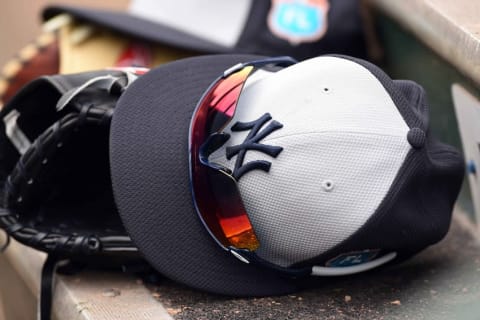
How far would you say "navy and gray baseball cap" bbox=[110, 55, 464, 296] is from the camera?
0.76 metres

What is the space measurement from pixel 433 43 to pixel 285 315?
45cm

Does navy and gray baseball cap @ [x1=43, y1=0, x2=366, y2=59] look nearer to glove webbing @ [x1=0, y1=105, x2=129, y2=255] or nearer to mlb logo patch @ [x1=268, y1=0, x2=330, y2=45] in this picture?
mlb logo patch @ [x1=268, y1=0, x2=330, y2=45]

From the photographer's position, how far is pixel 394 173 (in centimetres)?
75

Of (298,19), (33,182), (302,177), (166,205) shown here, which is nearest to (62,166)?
(33,182)

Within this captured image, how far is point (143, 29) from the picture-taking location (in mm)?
1312

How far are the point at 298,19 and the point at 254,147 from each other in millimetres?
601

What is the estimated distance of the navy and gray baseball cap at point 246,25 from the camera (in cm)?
131

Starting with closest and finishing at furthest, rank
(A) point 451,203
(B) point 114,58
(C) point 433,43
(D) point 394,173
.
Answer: (D) point 394,173 < (A) point 451,203 < (C) point 433,43 < (B) point 114,58

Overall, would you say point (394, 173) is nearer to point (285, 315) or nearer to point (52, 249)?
point (285, 315)

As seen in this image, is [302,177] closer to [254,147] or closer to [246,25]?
[254,147]

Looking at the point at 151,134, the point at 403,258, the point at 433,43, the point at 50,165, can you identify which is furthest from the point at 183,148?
the point at 433,43

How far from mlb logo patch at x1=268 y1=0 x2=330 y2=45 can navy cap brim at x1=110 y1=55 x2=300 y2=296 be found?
0.51 meters

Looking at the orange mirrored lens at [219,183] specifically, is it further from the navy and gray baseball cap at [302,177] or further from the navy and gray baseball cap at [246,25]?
the navy and gray baseball cap at [246,25]

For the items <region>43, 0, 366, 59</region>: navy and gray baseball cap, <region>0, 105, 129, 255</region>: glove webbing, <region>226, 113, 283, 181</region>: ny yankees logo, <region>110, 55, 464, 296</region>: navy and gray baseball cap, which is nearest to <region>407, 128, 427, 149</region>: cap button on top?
<region>110, 55, 464, 296</region>: navy and gray baseball cap
